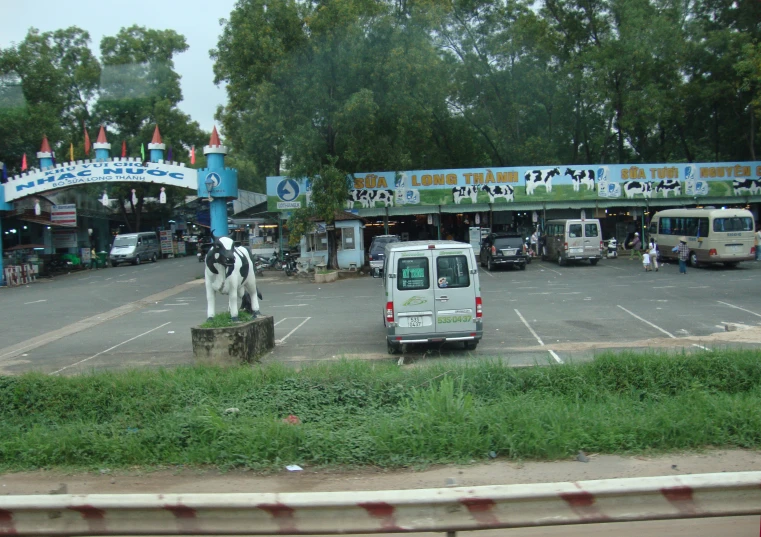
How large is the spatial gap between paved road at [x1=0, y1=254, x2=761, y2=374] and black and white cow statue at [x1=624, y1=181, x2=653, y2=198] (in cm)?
752

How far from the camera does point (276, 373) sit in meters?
9.30

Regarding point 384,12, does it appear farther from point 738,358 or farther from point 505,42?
point 738,358

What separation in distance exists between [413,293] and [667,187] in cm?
2957

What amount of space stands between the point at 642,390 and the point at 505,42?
117ft

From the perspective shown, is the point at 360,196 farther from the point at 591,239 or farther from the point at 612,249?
the point at 612,249

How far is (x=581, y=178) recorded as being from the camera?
121 ft

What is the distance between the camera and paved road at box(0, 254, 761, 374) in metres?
13.3

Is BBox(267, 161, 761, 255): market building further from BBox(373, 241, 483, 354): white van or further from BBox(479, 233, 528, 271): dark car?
BBox(373, 241, 483, 354): white van

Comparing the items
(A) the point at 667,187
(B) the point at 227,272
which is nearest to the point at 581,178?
(A) the point at 667,187

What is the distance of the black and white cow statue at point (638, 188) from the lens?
121 feet

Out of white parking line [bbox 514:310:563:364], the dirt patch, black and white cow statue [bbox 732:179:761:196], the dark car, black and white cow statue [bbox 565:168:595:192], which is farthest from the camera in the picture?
black and white cow statue [bbox 732:179:761:196]

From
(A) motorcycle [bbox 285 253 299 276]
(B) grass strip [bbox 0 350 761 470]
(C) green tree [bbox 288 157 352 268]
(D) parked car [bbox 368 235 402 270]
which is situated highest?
(C) green tree [bbox 288 157 352 268]

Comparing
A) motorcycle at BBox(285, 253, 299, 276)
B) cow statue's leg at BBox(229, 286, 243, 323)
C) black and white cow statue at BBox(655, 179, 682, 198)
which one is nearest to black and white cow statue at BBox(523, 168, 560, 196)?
black and white cow statue at BBox(655, 179, 682, 198)

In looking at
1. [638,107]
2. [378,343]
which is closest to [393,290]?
[378,343]
